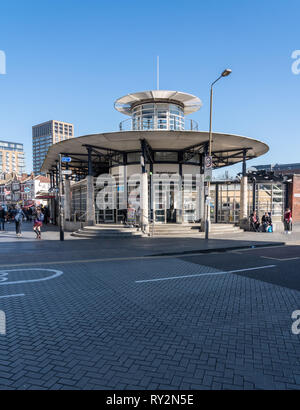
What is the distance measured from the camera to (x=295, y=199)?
29016 mm

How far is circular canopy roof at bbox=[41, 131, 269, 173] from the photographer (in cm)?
1581

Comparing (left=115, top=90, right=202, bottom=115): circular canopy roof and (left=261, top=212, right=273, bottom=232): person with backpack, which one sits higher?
(left=115, top=90, right=202, bottom=115): circular canopy roof

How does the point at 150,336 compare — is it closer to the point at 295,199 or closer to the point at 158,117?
the point at 158,117

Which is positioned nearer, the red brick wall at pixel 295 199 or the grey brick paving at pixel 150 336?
the grey brick paving at pixel 150 336

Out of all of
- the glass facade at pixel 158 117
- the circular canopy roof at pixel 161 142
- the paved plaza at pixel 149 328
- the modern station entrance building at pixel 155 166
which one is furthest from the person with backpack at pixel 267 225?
the paved plaza at pixel 149 328

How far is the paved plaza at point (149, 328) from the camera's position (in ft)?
9.52

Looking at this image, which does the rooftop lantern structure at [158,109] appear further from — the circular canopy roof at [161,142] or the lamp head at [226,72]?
the lamp head at [226,72]

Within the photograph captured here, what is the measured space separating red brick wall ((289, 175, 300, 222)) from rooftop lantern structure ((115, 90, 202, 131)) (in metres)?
15.0

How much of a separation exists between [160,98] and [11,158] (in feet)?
565

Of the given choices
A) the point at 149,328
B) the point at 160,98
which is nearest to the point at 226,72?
the point at 160,98

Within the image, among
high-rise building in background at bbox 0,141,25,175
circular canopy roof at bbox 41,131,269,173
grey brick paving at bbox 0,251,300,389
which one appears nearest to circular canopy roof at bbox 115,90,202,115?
circular canopy roof at bbox 41,131,269,173

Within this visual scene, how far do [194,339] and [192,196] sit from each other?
1788 cm

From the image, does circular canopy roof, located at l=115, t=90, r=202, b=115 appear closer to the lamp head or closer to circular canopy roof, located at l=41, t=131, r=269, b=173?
circular canopy roof, located at l=41, t=131, r=269, b=173

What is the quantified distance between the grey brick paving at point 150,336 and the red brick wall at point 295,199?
26097 millimetres
